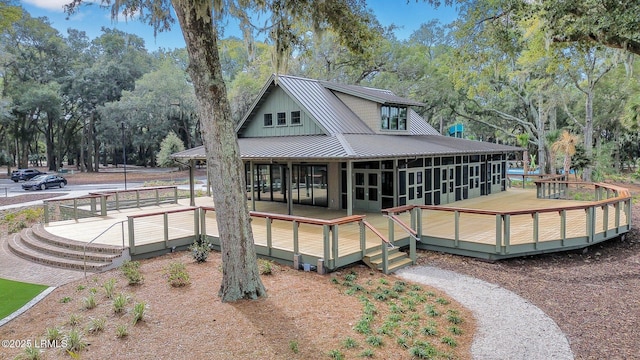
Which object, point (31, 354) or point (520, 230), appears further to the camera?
point (520, 230)

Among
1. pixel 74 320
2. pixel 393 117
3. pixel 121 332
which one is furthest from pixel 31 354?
pixel 393 117

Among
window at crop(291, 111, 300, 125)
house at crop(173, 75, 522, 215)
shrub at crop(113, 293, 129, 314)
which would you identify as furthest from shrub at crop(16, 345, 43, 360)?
window at crop(291, 111, 300, 125)

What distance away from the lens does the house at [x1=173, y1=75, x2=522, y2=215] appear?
14.7 metres

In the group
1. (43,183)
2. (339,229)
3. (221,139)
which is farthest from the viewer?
(43,183)

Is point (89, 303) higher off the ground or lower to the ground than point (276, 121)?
lower

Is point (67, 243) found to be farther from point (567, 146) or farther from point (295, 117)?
point (567, 146)

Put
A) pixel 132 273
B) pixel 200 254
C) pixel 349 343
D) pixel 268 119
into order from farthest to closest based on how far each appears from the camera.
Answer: pixel 268 119 → pixel 200 254 → pixel 132 273 → pixel 349 343

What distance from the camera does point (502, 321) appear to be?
6965 millimetres

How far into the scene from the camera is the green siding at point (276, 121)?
16.5 meters

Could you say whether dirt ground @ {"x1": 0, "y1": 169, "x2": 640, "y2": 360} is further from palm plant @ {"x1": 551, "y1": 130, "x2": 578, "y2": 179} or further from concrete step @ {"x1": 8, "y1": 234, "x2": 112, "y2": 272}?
palm plant @ {"x1": 551, "y1": 130, "x2": 578, "y2": 179}

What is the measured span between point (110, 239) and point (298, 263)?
543cm

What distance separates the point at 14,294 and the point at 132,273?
7.61ft

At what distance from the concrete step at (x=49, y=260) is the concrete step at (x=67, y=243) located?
38 cm

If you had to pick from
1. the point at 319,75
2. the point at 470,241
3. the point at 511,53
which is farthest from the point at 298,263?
the point at 319,75
